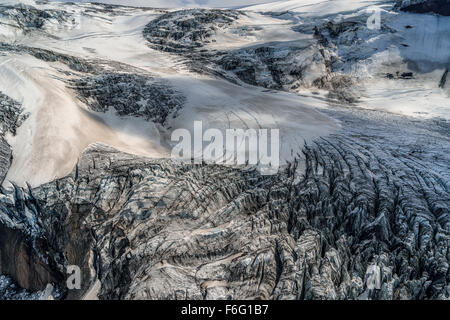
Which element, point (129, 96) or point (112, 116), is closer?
point (112, 116)

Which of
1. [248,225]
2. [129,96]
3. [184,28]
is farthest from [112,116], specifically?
[184,28]

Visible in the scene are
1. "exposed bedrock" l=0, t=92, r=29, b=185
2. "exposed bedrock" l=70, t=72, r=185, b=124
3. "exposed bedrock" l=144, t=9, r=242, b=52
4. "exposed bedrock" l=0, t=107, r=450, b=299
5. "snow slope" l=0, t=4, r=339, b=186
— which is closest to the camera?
"exposed bedrock" l=0, t=107, r=450, b=299

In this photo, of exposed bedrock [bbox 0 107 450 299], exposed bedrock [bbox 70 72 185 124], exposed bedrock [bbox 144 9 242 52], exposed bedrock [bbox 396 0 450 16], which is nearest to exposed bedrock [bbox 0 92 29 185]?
exposed bedrock [bbox 0 107 450 299]

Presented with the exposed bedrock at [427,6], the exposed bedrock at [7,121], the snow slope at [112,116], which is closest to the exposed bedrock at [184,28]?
the snow slope at [112,116]

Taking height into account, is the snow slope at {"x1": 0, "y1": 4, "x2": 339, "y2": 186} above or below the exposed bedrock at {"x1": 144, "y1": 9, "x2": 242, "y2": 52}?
below

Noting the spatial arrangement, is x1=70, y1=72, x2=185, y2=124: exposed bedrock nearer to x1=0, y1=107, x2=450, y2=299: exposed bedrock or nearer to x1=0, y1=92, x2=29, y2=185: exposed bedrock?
x1=0, y1=92, x2=29, y2=185: exposed bedrock

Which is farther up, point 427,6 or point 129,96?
point 427,6

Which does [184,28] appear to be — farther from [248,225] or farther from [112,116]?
[248,225]

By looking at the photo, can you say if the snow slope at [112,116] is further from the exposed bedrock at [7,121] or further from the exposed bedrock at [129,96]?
the exposed bedrock at [129,96]

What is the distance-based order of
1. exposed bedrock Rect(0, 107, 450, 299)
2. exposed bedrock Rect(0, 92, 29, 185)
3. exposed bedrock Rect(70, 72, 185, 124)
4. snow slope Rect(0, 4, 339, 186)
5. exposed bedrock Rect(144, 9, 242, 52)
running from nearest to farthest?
exposed bedrock Rect(0, 107, 450, 299)
exposed bedrock Rect(0, 92, 29, 185)
snow slope Rect(0, 4, 339, 186)
exposed bedrock Rect(70, 72, 185, 124)
exposed bedrock Rect(144, 9, 242, 52)
